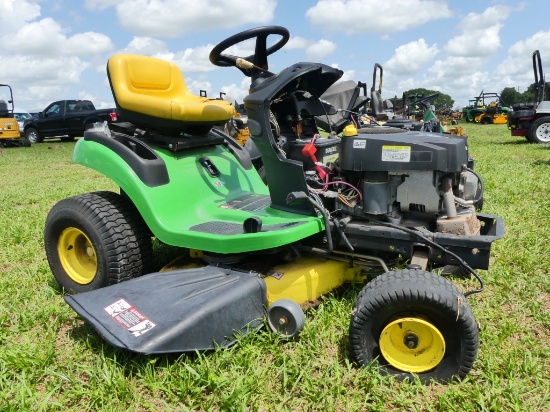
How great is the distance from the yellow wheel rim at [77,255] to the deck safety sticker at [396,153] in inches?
70.7

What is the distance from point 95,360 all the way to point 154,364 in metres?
0.31

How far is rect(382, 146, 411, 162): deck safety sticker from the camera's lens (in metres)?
2.24

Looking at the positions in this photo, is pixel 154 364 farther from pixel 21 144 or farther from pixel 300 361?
pixel 21 144

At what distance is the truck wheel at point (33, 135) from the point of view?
16.7m

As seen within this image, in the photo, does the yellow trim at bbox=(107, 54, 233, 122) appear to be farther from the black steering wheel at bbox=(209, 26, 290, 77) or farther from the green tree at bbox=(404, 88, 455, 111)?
the green tree at bbox=(404, 88, 455, 111)

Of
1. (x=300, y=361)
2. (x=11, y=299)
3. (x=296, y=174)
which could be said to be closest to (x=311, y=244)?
(x=296, y=174)

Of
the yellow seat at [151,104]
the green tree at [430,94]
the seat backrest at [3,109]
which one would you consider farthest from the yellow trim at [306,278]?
the seat backrest at [3,109]

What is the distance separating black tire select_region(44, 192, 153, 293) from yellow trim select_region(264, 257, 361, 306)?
2.66 ft

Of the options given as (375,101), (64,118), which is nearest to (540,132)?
(375,101)

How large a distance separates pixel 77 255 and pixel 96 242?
41 centimetres

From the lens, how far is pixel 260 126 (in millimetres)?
2514

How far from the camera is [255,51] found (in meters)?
3.08

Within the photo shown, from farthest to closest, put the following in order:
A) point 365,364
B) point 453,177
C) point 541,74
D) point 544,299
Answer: point 541,74
point 544,299
point 453,177
point 365,364

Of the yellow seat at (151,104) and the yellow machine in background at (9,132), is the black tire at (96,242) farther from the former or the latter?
the yellow machine in background at (9,132)
